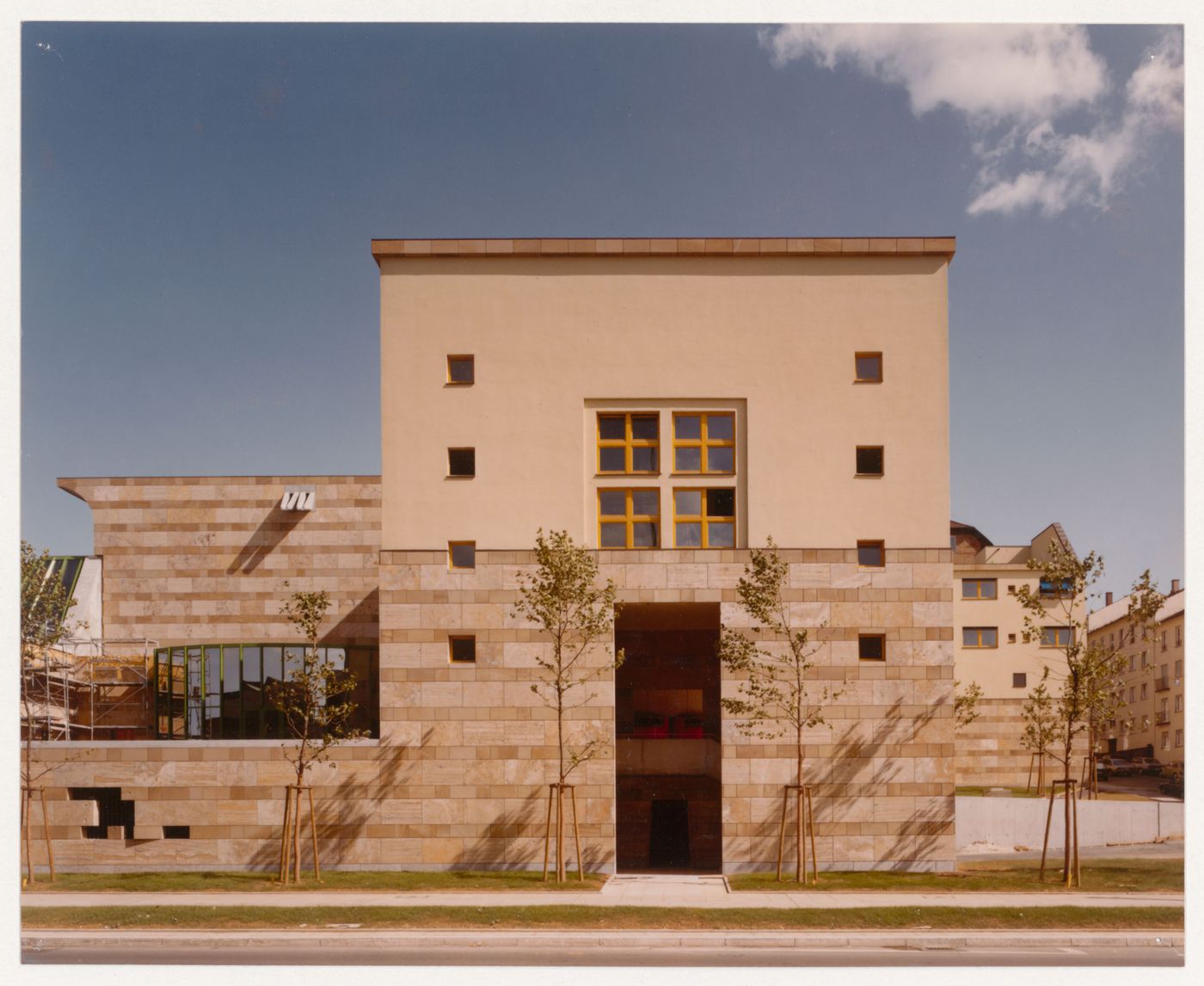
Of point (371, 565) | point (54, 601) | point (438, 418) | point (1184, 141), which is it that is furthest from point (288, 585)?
point (1184, 141)

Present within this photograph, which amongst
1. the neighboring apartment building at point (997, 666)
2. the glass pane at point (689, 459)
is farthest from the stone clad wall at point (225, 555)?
the neighboring apartment building at point (997, 666)

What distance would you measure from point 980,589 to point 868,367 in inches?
1178

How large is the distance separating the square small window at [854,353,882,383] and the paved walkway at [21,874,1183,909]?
15.0 meters

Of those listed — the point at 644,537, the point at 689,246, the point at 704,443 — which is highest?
the point at 689,246

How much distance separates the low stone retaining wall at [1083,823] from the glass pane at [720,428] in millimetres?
21195

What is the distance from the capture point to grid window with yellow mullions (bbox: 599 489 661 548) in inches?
1229

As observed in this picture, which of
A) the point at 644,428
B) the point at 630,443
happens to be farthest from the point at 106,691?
the point at 644,428

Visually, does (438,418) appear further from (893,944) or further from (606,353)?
(893,944)

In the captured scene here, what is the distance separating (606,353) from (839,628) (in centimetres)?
1106

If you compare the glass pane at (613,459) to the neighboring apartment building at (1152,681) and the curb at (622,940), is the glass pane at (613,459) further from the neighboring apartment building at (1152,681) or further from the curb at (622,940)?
the neighboring apartment building at (1152,681)

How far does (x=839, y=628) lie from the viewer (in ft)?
99.3

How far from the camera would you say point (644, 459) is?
3145 centimetres

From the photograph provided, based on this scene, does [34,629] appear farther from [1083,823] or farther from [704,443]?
[1083,823]

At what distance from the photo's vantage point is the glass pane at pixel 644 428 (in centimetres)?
3144
